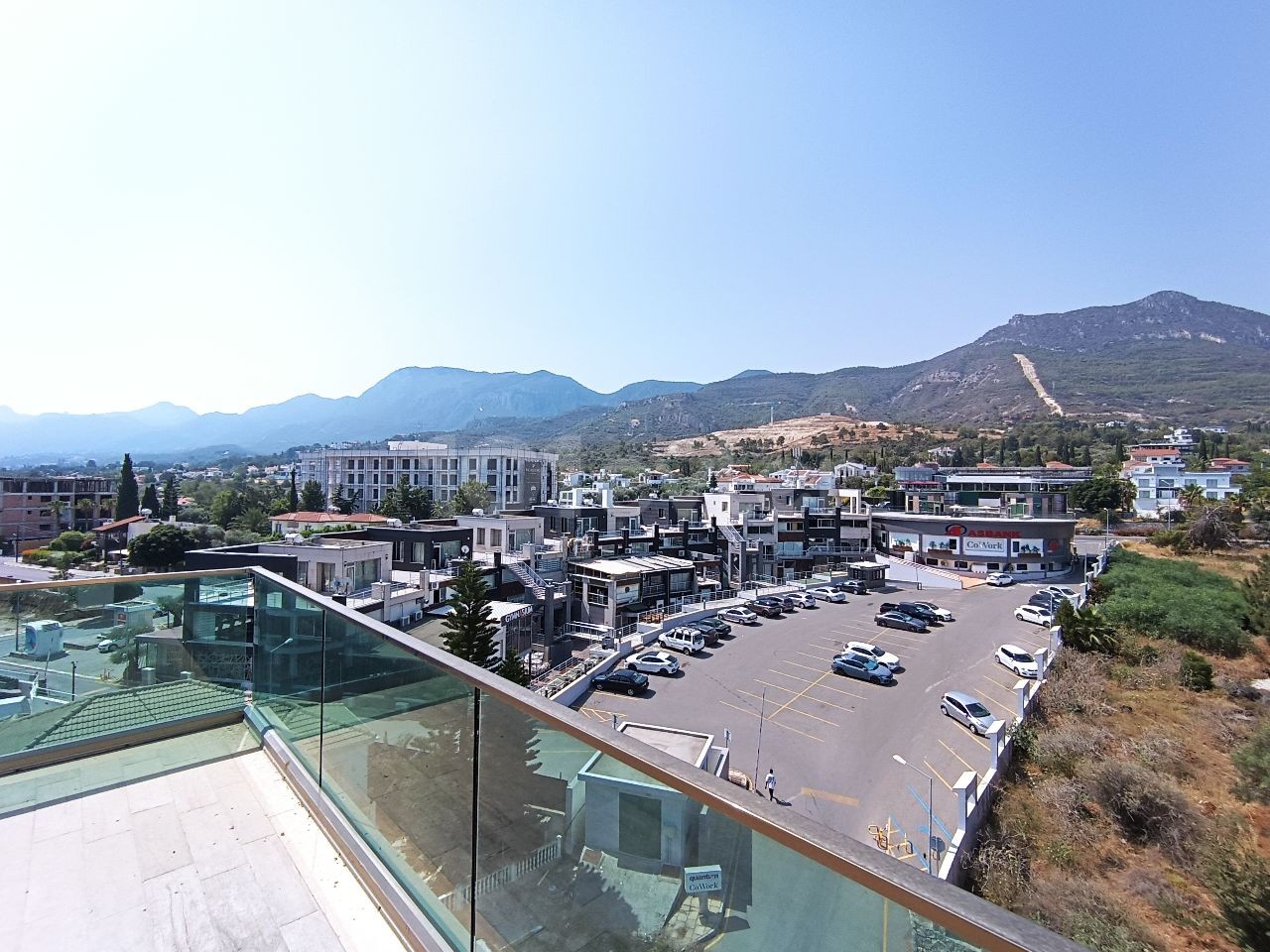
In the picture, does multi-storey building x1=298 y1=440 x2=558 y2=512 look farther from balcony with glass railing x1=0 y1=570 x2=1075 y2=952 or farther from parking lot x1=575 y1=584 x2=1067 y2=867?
balcony with glass railing x1=0 y1=570 x2=1075 y2=952

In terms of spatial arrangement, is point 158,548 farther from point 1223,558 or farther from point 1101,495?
point 1101,495

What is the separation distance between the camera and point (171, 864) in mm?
1968

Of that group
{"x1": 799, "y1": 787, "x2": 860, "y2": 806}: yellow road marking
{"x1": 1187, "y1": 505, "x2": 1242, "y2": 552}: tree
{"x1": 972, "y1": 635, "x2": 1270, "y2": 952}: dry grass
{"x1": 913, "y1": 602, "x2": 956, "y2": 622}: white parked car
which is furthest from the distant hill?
{"x1": 799, "y1": 787, "x2": 860, "y2": 806}: yellow road marking

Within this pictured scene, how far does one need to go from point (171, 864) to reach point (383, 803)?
0.73m

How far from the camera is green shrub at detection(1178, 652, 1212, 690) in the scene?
17.3 meters

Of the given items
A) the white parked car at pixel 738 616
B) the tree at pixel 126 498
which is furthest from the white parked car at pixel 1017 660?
the tree at pixel 126 498

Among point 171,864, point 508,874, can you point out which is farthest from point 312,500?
point 508,874

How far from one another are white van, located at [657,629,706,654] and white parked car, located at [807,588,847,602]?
10299 mm

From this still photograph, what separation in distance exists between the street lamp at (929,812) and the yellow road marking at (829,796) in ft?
4.14

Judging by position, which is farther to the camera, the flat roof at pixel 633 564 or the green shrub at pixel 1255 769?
the flat roof at pixel 633 564

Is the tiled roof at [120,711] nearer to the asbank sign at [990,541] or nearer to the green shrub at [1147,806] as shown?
the green shrub at [1147,806]

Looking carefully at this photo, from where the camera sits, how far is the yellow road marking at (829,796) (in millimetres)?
11891

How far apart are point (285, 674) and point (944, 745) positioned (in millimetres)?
15302

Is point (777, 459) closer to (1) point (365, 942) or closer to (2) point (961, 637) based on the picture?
(2) point (961, 637)
